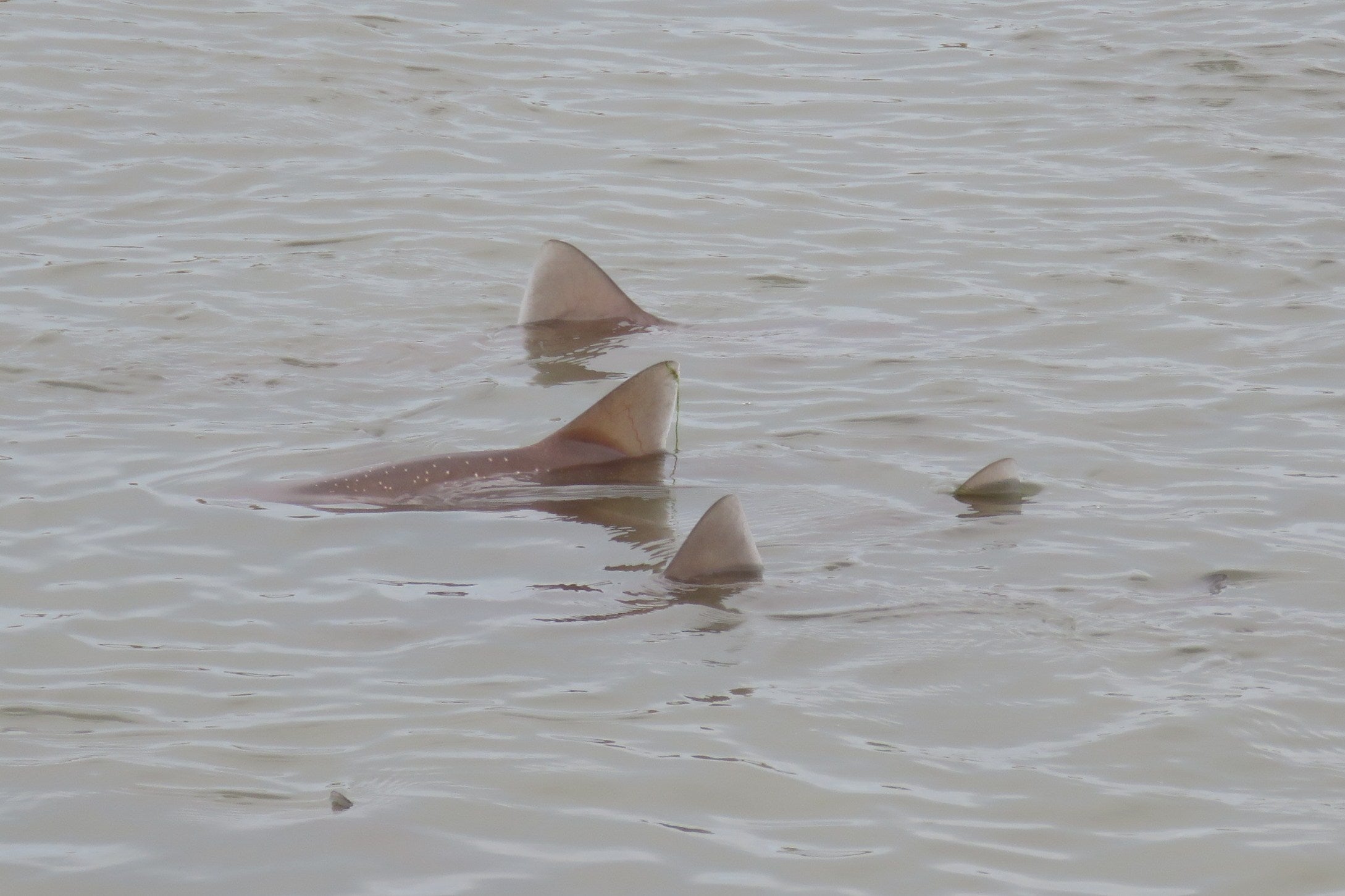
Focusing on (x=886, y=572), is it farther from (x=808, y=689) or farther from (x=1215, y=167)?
(x=1215, y=167)

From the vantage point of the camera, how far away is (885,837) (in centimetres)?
350

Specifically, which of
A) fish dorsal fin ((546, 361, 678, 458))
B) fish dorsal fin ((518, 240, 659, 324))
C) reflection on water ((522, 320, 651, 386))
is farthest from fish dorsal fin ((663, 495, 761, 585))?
fish dorsal fin ((518, 240, 659, 324))

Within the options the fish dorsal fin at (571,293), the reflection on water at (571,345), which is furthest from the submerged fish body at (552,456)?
the fish dorsal fin at (571,293)

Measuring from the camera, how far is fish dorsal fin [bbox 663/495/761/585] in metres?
4.67

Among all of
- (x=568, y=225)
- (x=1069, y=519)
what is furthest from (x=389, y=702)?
(x=568, y=225)

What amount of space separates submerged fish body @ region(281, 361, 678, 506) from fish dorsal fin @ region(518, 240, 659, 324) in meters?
1.80

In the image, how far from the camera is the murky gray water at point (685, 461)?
11.7ft

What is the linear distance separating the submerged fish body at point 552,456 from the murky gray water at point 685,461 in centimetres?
18

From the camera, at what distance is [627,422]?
569cm

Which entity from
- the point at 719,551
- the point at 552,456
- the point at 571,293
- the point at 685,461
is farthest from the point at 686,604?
the point at 571,293

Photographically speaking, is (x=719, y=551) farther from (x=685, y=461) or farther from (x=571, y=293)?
(x=571, y=293)

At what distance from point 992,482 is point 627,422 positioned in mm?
1148

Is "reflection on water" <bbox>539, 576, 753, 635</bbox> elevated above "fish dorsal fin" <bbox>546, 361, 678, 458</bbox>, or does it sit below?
below

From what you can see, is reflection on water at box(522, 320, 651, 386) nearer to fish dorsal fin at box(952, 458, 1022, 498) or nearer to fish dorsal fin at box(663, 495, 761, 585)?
fish dorsal fin at box(952, 458, 1022, 498)
